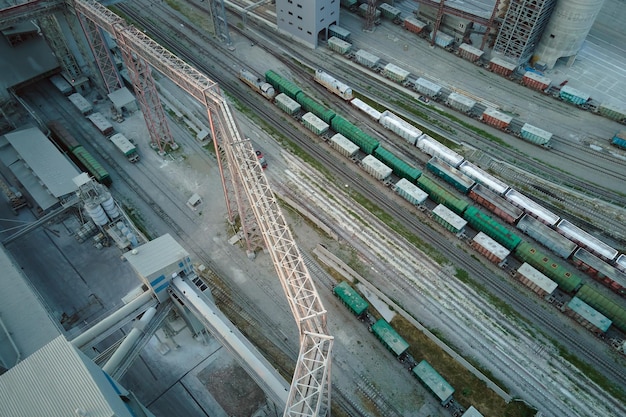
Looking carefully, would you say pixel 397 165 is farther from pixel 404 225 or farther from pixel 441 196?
pixel 404 225

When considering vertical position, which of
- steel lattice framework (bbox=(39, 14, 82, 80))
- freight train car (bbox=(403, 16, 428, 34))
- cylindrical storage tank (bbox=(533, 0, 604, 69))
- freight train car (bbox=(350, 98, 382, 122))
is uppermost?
steel lattice framework (bbox=(39, 14, 82, 80))

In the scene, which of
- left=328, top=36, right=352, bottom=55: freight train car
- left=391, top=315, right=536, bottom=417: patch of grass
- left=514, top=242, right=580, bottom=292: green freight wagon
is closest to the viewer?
left=391, top=315, right=536, bottom=417: patch of grass

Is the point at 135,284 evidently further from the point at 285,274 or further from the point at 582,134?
the point at 582,134

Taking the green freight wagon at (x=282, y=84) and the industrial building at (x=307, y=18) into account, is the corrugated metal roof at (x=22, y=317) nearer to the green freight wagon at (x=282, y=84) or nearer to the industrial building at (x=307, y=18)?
the green freight wagon at (x=282, y=84)

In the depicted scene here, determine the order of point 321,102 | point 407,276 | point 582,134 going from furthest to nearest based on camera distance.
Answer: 1. point 321,102
2. point 582,134
3. point 407,276

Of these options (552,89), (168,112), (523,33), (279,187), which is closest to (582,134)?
(552,89)

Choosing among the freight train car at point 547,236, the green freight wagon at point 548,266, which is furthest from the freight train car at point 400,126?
the green freight wagon at point 548,266

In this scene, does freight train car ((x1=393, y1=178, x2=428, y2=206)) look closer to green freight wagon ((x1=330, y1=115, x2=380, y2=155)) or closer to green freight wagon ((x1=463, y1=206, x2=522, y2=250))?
green freight wagon ((x1=463, y1=206, x2=522, y2=250))

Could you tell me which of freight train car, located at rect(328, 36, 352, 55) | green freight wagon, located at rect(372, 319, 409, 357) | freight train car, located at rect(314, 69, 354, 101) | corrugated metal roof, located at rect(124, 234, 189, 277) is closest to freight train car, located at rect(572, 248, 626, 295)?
green freight wagon, located at rect(372, 319, 409, 357)
